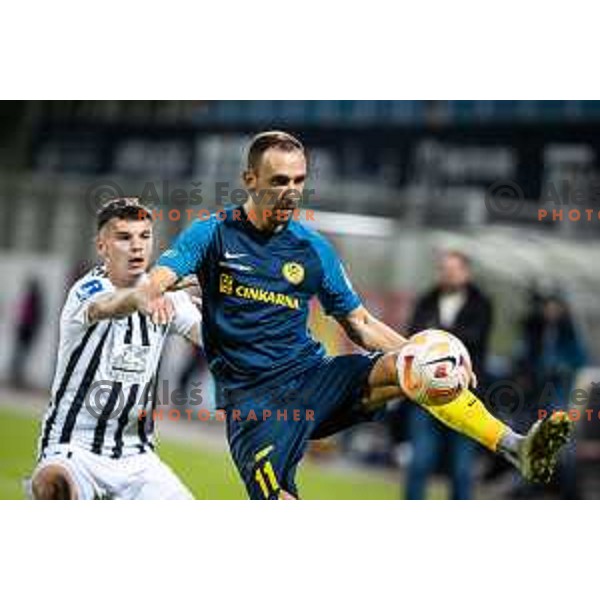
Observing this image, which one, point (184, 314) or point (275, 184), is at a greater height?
point (275, 184)

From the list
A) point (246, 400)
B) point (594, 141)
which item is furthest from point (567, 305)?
point (246, 400)

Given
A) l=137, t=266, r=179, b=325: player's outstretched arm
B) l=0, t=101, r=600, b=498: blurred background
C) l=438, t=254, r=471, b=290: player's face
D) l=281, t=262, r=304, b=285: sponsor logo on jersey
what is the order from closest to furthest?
l=137, t=266, r=179, b=325: player's outstretched arm
l=281, t=262, r=304, b=285: sponsor logo on jersey
l=0, t=101, r=600, b=498: blurred background
l=438, t=254, r=471, b=290: player's face

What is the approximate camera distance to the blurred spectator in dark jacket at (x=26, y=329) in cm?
437

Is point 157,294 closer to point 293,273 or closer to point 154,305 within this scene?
point 154,305

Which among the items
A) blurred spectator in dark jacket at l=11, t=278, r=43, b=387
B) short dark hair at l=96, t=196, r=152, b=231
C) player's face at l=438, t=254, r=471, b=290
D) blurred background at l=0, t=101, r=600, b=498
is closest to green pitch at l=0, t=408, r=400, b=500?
→ blurred background at l=0, t=101, r=600, b=498

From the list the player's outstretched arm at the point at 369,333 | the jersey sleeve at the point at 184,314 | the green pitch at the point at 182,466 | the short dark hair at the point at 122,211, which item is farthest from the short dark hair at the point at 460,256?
the short dark hair at the point at 122,211

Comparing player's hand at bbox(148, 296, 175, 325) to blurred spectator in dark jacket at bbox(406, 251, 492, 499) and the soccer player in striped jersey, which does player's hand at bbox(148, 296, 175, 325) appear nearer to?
the soccer player in striped jersey

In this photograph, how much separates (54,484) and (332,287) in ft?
3.71

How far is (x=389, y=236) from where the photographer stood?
4691 mm

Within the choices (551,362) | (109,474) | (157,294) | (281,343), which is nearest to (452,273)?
(551,362)

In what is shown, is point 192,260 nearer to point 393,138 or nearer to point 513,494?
point 393,138

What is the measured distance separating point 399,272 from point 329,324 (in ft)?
1.72

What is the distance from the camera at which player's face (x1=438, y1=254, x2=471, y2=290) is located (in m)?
4.55

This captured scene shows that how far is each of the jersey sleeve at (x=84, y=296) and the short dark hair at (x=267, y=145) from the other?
2.05 ft
